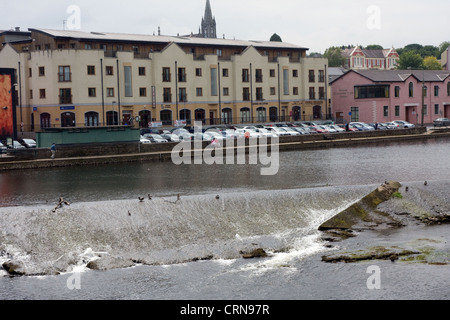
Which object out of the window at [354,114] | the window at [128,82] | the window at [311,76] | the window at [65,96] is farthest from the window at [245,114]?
the window at [65,96]

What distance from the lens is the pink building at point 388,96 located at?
324 feet

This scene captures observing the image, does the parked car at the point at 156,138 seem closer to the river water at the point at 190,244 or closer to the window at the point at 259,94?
the river water at the point at 190,244

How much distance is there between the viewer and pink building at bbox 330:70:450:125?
98625mm

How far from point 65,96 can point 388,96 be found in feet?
160

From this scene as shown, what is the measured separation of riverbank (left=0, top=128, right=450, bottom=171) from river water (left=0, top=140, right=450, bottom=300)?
9.05 meters

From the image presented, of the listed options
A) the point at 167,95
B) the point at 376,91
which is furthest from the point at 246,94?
the point at 376,91

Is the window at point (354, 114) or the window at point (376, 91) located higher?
the window at point (376, 91)

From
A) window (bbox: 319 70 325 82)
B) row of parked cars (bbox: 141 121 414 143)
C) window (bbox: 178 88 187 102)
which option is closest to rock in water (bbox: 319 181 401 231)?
row of parked cars (bbox: 141 121 414 143)

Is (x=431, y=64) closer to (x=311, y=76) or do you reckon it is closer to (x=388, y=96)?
(x=388, y=96)

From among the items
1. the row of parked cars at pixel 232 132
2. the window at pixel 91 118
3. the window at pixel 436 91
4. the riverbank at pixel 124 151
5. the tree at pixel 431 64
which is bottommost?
the riverbank at pixel 124 151

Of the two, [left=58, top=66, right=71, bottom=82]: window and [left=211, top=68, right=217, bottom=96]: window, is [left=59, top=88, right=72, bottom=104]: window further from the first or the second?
[left=211, top=68, right=217, bottom=96]: window

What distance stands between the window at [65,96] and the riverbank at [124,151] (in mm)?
22850

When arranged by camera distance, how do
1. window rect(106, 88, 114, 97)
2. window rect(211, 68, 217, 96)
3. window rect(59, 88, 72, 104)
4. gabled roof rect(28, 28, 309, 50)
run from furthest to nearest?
window rect(211, 68, 217, 96) < gabled roof rect(28, 28, 309, 50) < window rect(106, 88, 114, 97) < window rect(59, 88, 72, 104)

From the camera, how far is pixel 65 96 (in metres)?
78.4
